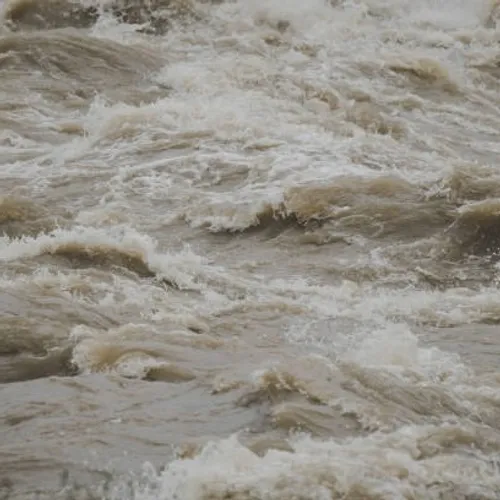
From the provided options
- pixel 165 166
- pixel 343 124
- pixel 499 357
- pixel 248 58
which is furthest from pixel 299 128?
pixel 499 357

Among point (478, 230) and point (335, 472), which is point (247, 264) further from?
point (335, 472)

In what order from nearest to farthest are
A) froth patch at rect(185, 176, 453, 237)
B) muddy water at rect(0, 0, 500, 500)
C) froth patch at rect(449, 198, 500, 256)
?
muddy water at rect(0, 0, 500, 500), froth patch at rect(449, 198, 500, 256), froth patch at rect(185, 176, 453, 237)

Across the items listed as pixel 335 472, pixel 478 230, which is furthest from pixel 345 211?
pixel 335 472

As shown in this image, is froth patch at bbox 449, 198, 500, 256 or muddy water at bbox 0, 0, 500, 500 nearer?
muddy water at bbox 0, 0, 500, 500

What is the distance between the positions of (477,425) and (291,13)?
36.0ft

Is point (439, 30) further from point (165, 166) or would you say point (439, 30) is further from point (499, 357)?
point (499, 357)

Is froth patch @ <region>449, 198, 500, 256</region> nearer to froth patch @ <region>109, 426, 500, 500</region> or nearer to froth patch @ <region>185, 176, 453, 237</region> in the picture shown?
froth patch @ <region>185, 176, 453, 237</region>

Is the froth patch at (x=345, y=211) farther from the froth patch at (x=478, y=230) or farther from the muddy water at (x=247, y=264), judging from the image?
the froth patch at (x=478, y=230)

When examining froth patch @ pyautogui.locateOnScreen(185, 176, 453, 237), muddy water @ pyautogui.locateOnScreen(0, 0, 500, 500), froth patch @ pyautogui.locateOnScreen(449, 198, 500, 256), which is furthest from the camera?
froth patch @ pyautogui.locateOnScreen(185, 176, 453, 237)

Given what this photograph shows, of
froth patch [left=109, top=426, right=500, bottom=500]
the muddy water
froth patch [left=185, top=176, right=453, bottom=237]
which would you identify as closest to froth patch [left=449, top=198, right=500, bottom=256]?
the muddy water

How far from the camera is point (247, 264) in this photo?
7.35 m

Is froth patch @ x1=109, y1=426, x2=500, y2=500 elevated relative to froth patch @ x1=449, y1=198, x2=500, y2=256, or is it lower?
elevated

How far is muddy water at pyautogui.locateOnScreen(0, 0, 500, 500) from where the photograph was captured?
14.8ft

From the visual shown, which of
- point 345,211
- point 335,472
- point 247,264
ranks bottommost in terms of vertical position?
point 247,264
